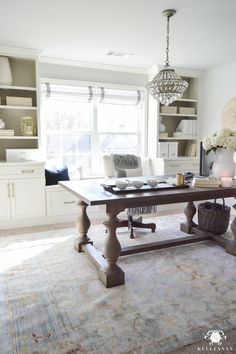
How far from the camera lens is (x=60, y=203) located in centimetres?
384

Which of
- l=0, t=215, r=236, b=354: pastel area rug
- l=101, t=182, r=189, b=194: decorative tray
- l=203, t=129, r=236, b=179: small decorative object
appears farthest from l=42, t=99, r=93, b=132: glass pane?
l=203, t=129, r=236, b=179: small decorative object

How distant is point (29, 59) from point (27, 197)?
6.31 feet

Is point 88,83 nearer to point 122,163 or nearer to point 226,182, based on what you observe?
point 122,163

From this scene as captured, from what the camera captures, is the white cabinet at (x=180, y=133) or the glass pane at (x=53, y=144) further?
the white cabinet at (x=180, y=133)

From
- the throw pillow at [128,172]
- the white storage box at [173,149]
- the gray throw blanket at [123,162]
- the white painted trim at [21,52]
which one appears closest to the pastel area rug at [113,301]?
the throw pillow at [128,172]

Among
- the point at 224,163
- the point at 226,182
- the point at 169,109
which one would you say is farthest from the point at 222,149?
the point at 169,109

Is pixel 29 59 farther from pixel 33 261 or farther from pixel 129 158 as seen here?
pixel 33 261

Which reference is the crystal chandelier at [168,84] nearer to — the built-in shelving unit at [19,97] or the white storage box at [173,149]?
the built-in shelving unit at [19,97]

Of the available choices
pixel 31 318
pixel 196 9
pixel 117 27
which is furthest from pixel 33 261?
pixel 196 9

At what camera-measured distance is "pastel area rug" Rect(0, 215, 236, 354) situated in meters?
1.53

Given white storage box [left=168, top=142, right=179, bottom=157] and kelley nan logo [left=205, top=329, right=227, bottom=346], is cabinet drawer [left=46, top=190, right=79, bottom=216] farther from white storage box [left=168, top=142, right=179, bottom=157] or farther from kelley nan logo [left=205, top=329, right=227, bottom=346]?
kelley nan logo [left=205, top=329, right=227, bottom=346]

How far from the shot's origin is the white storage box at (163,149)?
4.60 m

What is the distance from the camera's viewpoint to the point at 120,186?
224 cm

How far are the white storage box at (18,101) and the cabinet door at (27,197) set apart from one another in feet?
3.46
